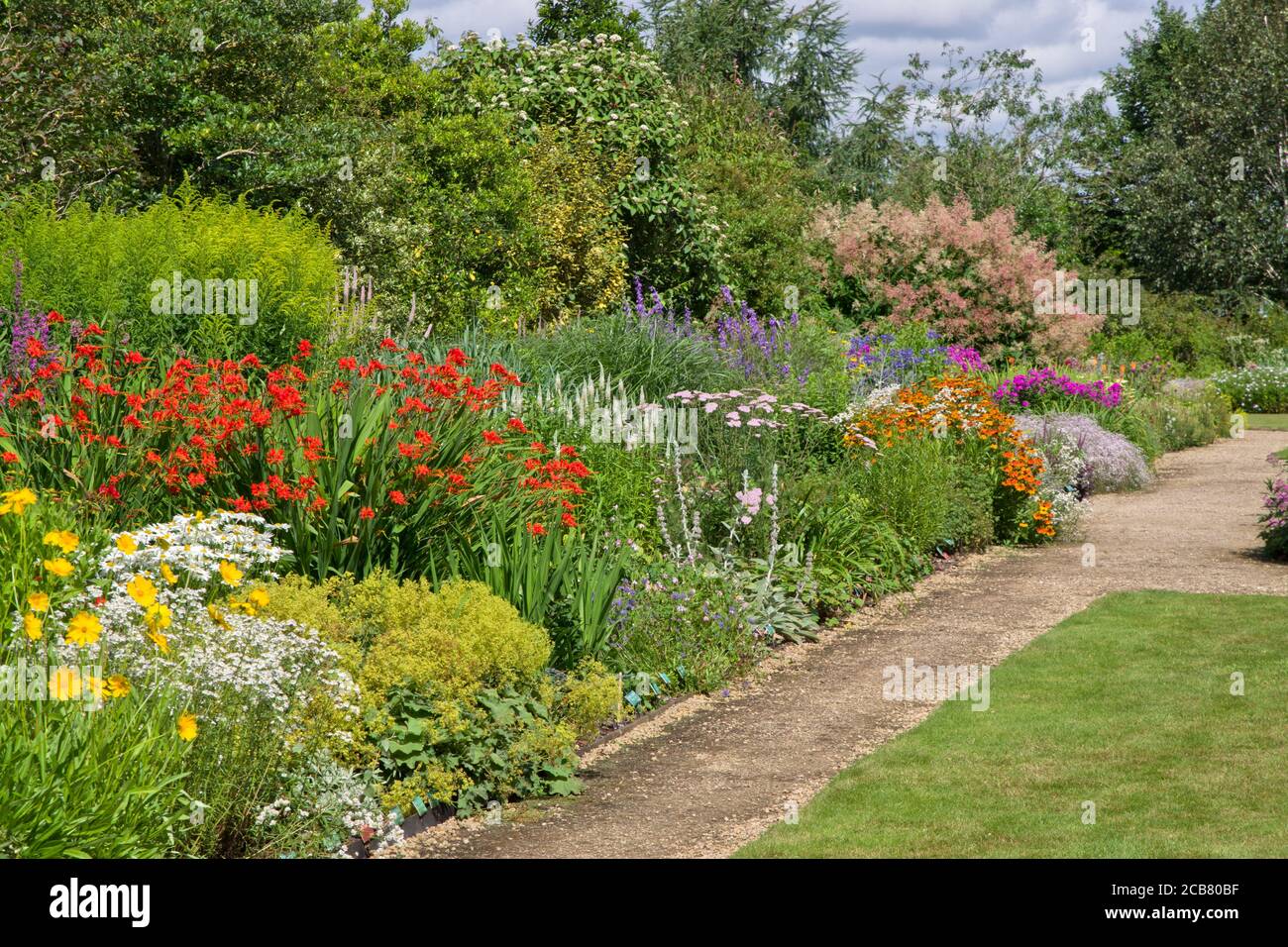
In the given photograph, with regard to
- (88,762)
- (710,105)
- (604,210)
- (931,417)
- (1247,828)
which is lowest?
(1247,828)

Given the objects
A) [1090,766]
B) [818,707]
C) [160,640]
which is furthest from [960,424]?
[160,640]

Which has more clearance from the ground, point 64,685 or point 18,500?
point 18,500

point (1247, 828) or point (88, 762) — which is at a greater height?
→ point (88, 762)

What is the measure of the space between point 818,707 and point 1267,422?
19.8 m

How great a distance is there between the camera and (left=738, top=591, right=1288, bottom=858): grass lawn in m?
5.01

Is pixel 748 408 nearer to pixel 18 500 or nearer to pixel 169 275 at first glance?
pixel 169 275

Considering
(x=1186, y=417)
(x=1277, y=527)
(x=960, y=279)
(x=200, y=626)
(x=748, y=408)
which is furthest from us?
(x=1186, y=417)

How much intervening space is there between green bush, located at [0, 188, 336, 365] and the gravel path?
407cm

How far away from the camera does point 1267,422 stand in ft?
78.2

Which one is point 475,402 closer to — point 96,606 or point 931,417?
point 96,606
